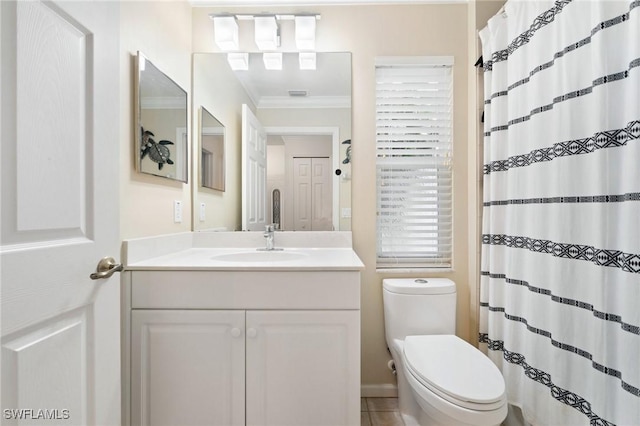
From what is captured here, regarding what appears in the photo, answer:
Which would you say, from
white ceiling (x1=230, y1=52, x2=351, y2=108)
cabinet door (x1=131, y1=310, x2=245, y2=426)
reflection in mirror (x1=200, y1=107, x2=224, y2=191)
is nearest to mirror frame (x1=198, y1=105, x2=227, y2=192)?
reflection in mirror (x1=200, y1=107, x2=224, y2=191)

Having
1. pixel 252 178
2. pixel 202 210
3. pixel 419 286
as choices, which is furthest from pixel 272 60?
pixel 419 286

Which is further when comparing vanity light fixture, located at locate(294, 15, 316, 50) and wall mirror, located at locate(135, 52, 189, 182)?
vanity light fixture, located at locate(294, 15, 316, 50)

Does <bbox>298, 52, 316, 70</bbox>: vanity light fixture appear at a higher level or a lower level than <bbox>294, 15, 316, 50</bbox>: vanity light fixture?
lower

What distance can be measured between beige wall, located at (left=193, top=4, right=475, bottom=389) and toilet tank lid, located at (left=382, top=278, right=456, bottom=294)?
0.10 meters

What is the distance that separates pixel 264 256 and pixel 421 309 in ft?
2.97

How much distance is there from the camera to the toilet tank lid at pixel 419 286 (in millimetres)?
1620

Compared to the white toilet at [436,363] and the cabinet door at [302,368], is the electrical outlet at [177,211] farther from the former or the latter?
the white toilet at [436,363]

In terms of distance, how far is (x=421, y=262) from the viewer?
1.84 m

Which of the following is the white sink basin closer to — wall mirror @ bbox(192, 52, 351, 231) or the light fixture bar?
wall mirror @ bbox(192, 52, 351, 231)

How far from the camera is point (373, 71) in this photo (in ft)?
5.88

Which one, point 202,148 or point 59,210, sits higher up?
point 202,148

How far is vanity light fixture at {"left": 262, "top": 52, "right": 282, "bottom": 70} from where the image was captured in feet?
5.84

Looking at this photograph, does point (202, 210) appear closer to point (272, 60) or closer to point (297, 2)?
point (272, 60)

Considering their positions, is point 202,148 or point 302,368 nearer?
point 302,368
